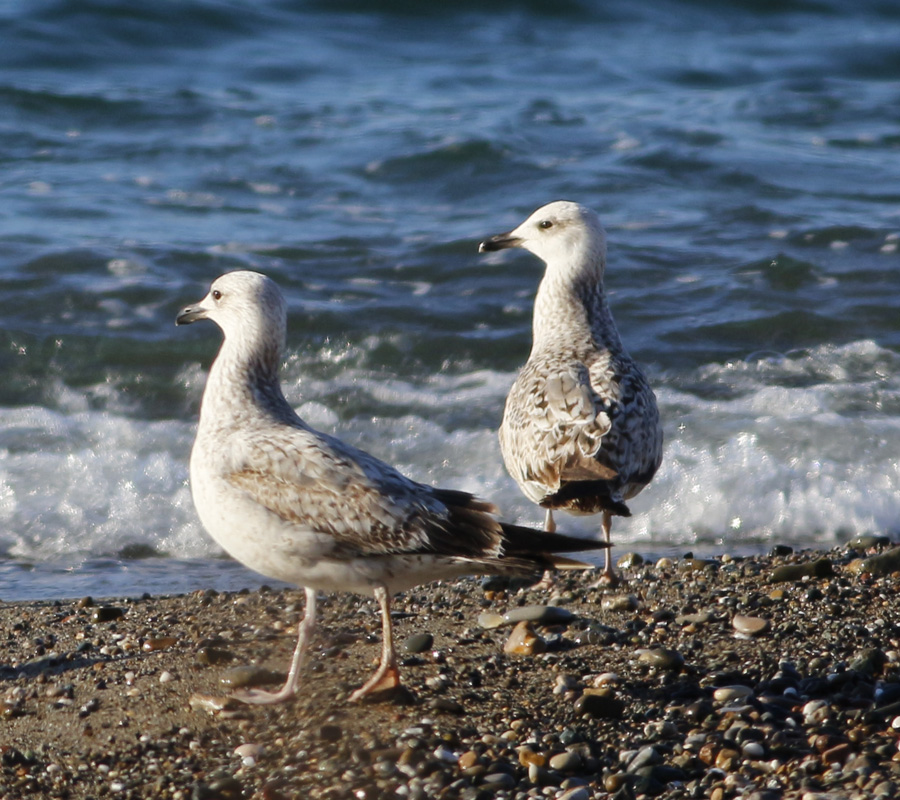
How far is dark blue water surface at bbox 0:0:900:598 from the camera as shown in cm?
747

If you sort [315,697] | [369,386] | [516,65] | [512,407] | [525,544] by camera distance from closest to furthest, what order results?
1. [525,544]
2. [315,697]
3. [512,407]
4. [369,386]
5. [516,65]

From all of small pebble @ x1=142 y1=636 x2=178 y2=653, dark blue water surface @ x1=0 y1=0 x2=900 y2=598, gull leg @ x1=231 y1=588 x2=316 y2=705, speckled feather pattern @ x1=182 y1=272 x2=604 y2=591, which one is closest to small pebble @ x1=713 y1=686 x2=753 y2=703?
speckled feather pattern @ x1=182 y1=272 x2=604 y2=591

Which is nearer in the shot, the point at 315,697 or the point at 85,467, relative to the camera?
the point at 315,697

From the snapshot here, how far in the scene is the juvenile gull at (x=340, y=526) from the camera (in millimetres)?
4281

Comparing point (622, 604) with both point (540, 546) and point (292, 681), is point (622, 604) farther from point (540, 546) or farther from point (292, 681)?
point (292, 681)

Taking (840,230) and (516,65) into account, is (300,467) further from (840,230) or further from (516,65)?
(516,65)

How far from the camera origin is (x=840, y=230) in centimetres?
1186

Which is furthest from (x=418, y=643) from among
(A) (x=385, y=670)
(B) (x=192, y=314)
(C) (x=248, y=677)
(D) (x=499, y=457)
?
(D) (x=499, y=457)

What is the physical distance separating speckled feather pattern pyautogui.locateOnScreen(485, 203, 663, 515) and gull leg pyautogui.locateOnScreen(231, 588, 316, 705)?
1288 mm

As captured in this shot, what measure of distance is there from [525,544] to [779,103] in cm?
1275

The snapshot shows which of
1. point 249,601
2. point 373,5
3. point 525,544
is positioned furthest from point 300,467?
point 373,5

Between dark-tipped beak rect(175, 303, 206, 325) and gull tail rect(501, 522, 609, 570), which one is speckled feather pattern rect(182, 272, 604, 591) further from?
dark-tipped beak rect(175, 303, 206, 325)

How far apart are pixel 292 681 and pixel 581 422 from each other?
184cm

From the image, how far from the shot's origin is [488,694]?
4496 mm
